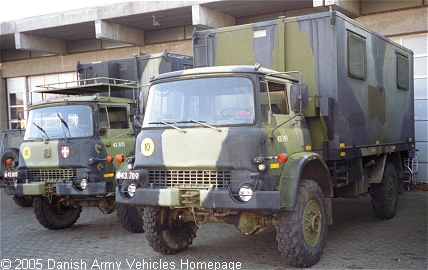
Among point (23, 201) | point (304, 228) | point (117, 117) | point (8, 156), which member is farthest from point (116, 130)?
point (23, 201)

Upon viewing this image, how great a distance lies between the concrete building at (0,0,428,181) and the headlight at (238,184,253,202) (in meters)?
8.99

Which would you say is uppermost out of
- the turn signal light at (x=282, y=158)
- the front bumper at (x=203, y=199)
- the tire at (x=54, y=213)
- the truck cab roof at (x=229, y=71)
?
the truck cab roof at (x=229, y=71)

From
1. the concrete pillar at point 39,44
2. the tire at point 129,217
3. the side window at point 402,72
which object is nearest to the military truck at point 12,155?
the tire at point 129,217

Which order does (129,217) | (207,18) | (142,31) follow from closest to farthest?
(129,217) → (207,18) → (142,31)

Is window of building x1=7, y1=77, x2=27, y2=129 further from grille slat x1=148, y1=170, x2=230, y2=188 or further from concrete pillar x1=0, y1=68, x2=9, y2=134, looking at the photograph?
grille slat x1=148, y1=170, x2=230, y2=188

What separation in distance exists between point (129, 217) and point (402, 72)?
619 centimetres

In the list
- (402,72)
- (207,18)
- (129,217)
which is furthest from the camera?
(207,18)

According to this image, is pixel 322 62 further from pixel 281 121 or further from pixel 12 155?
pixel 12 155

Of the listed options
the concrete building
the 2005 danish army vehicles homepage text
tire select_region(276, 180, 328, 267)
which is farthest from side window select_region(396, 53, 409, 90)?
the 2005 danish army vehicles homepage text

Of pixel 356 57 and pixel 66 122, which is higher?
pixel 356 57

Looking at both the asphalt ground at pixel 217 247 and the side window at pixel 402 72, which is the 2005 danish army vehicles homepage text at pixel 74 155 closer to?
the asphalt ground at pixel 217 247

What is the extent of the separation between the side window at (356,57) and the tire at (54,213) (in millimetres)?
5644

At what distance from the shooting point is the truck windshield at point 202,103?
6734mm

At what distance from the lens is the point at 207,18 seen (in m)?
16.2
